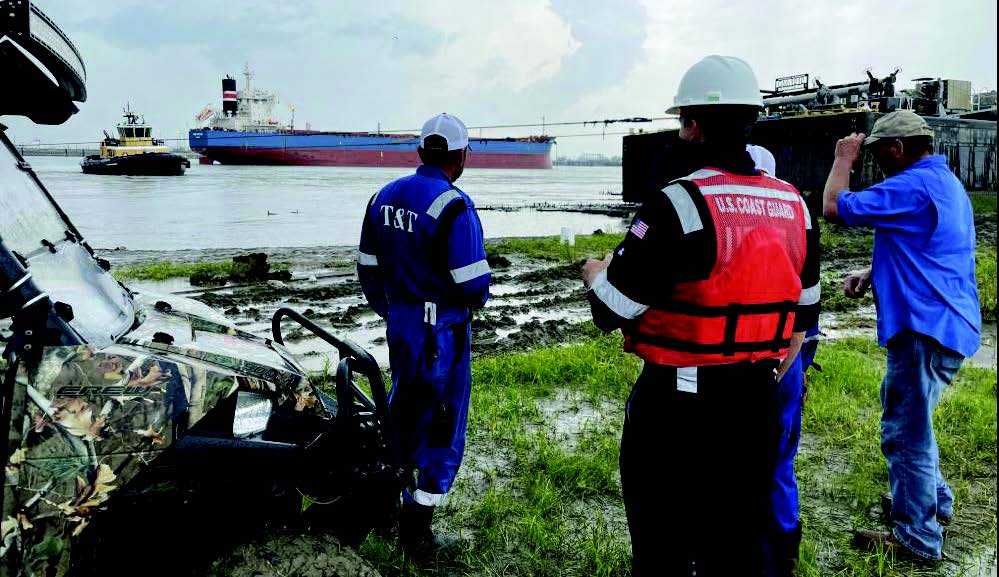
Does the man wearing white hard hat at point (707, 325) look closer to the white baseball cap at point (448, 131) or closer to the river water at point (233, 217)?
the white baseball cap at point (448, 131)

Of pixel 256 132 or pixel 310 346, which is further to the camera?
pixel 256 132

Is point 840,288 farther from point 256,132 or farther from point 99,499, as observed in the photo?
point 256,132

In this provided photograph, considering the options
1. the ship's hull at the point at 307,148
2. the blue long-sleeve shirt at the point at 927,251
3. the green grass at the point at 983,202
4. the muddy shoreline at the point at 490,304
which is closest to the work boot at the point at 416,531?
the blue long-sleeve shirt at the point at 927,251

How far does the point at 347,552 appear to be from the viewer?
90.5 inches

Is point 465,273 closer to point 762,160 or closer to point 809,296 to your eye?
point 809,296

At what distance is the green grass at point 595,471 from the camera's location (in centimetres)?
327

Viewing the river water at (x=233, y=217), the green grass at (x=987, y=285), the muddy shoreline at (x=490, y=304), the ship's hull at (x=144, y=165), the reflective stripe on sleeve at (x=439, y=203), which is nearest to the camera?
the reflective stripe on sleeve at (x=439, y=203)

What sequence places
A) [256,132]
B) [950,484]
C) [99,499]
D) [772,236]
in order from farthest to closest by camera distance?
[256,132]
[950,484]
[772,236]
[99,499]

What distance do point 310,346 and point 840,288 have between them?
7.55 m

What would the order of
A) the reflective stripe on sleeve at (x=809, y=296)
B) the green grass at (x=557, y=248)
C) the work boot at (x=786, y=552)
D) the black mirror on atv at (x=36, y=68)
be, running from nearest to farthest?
the black mirror on atv at (x=36, y=68) < the reflective stripe on sleeve at (x=809, y=296) < the work boot at (x=786, y=552) < the green grass at (x=557, y=248)

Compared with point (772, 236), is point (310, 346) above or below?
below

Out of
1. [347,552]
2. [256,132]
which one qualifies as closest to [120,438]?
[347,552]

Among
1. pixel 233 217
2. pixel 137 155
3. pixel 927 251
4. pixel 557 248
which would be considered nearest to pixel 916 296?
pixel 927 251

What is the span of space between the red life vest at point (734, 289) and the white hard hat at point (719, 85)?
0.74 ft
